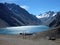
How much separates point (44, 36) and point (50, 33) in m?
3.20

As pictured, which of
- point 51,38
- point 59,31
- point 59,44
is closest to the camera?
point 59,44

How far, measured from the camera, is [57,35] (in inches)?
2835

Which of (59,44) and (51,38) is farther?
(51,38)

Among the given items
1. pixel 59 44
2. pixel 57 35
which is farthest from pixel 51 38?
pixel 59 44

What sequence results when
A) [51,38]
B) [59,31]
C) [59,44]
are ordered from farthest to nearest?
1. [59,31]
2. [51,38]
3. [59,44]

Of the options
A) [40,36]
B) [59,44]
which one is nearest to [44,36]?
[40,36]

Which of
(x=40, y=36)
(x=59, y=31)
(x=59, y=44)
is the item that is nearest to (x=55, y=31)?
(x=59, y=31)

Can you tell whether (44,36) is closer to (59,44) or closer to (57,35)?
(57,35)

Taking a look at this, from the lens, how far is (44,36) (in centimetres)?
7444

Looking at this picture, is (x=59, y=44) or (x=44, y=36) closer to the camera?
(x=59, y=44)

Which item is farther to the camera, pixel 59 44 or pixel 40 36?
pixel 40 36

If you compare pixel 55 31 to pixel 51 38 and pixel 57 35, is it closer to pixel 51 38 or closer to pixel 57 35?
pixel 57 35

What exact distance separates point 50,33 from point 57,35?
4154 millimetres

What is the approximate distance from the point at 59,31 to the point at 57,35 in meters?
2.94
